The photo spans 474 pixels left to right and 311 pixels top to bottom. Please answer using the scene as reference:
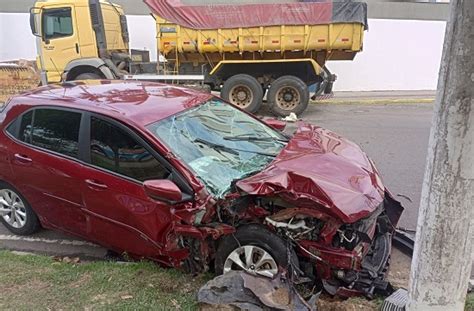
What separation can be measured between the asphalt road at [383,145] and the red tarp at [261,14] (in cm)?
248

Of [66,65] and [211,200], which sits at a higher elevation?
[66,65]

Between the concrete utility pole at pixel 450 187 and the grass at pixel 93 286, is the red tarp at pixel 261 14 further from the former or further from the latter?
the concrete utility pole at pixel 450 187

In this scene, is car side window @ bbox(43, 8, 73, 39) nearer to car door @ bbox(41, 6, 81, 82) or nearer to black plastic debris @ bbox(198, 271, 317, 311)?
car door @ bbox(41, 6, 81, 82)

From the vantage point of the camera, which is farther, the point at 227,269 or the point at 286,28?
the point at 286,28

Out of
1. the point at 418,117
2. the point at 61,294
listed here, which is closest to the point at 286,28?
the point at 418,117

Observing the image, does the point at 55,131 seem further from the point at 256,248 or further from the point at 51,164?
the point at 256,248

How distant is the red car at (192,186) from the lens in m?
3.12

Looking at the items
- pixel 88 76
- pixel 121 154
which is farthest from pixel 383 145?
pixel 88 76

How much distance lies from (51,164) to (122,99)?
0.87 m

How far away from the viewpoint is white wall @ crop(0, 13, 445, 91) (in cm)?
1564

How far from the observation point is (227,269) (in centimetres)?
333

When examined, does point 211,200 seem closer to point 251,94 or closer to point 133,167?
point 133,167

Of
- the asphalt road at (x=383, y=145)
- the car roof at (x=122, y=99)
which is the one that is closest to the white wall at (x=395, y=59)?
the asphalt road at (x=383, y=145)

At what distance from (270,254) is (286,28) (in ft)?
27.5
